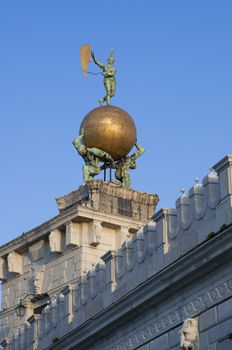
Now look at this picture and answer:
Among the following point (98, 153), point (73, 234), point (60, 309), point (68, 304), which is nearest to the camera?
point (68, 304)

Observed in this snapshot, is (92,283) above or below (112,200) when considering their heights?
below

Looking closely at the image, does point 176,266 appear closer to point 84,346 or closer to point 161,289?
point 161,289

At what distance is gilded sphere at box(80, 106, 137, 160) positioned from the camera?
45.5 metres

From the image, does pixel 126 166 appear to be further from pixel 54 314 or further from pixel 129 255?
pixel 129 255

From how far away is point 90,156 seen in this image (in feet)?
151

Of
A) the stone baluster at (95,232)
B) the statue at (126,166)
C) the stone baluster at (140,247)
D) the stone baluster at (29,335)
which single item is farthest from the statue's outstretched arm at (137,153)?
the stone baluster at (140,247)

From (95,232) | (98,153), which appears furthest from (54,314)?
(98,153)

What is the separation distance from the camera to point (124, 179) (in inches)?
1829

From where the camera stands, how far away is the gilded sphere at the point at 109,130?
149ft

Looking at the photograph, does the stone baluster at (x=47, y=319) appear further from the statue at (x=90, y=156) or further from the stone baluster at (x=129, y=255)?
the statue at (x=90, y=156)

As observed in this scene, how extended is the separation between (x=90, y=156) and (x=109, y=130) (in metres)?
1.50

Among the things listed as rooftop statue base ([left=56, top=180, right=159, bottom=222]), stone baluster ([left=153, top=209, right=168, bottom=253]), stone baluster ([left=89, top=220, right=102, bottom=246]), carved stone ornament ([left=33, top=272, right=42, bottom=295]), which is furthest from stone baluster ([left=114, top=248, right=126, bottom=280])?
carved stone ornament ([left=33, top=272, right=42, bottom=295])

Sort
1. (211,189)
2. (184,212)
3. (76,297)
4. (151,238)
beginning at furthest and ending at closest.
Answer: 1. (76,297)
2. (151,238)
3. (184,212)
4. (211,189)

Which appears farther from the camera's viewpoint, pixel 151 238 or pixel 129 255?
pixel 129 255
